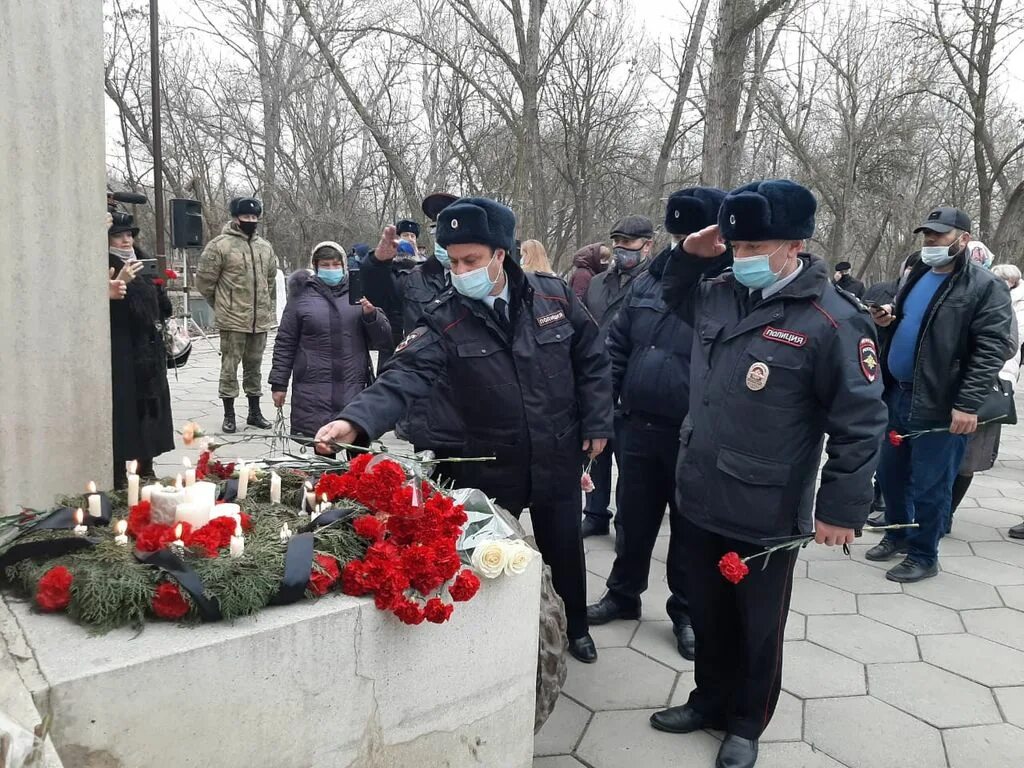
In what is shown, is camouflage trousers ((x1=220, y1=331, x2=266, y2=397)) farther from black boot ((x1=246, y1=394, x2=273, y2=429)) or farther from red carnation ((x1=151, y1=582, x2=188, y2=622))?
red carnation ((x1=151, y1=582, x2=188, y2=622))

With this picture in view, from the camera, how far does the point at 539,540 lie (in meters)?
3.23

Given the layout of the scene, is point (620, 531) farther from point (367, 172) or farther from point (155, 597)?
point (367, 172)

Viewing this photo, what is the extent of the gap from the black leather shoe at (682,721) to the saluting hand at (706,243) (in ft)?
5.39

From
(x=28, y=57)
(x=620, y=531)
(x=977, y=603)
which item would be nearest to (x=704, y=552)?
(x=620, y=531)

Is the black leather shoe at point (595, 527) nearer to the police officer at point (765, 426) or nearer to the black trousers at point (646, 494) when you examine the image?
the black trousers at point (646, 494)

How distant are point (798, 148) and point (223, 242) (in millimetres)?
14866

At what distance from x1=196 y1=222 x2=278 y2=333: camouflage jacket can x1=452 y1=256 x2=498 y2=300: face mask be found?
15.8 ft

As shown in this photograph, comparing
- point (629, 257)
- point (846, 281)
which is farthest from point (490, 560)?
point (846, 281)

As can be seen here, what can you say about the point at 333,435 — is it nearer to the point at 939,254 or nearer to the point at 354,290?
the point at 354,290

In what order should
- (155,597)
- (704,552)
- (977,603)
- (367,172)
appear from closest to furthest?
(155,597) → (704,552) → (977,603) → (367,172)

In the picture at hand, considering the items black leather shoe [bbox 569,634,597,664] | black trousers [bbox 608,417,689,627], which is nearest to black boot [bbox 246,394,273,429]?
black trousers [bbox 608,417,689,627]

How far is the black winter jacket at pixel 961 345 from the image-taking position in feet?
13.4

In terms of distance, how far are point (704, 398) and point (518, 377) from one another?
70 centimetres

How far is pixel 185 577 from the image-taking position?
6.01ft
